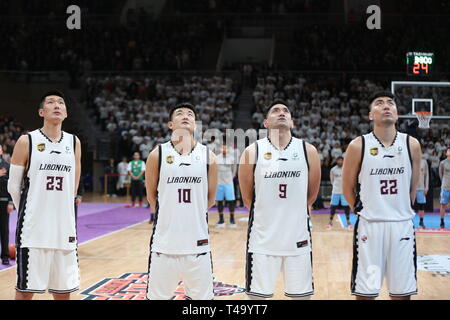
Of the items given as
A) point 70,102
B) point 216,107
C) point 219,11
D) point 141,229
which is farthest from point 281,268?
point 219,11

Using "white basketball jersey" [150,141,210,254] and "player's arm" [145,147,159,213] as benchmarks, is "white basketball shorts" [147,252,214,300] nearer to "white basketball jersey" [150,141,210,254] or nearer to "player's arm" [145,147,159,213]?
"white basketball jersey" [150,141,210,254]

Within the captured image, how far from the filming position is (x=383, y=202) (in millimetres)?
4574

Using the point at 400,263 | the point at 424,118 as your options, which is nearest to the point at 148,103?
the point at 424,118

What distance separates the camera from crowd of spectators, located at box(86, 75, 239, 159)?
21.1 metres

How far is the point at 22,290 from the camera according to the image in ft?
15.3

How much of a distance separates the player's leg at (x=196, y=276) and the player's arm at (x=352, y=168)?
1.46 m

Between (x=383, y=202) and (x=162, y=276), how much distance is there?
6.41ft

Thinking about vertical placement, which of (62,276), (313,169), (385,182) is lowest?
(62,276)

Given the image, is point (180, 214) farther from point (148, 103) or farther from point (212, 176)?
point (148, 103)

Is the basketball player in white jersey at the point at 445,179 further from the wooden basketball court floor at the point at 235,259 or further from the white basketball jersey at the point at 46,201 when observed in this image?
the white basketball jersey at the point at 46,201

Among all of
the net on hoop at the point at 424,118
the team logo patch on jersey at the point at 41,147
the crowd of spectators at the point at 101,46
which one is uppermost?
the crowd of spectators at the point at 101,46

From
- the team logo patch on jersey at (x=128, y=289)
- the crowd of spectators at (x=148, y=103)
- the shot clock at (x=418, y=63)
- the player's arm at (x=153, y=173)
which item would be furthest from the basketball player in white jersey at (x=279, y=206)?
the crowd of spectators at (x=148, y=103)

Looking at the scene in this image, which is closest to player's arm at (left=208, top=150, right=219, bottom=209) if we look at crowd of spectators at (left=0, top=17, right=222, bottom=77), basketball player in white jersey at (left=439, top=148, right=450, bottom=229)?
basketball player in white jersey at (left=439, top=148, right=450, bottom=229)

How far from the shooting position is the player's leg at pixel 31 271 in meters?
4.64
